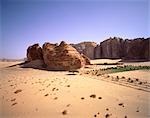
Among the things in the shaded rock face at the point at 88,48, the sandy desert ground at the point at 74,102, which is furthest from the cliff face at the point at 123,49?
the sandy desert ground at the point at 74,102

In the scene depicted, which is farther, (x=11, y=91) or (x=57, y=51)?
(x=57, y=51)

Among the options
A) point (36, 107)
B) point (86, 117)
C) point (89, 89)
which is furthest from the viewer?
point (89, 89)

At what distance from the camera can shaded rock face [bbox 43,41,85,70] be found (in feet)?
60.1

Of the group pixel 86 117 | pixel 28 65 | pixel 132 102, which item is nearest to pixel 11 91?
pixel 86 117

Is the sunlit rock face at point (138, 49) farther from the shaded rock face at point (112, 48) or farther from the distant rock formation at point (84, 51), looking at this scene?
the shaded rock face at point (112, 48)

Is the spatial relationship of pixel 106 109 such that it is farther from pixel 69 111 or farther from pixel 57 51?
pixel 57 51

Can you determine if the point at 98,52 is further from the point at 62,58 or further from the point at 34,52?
the point at 62,58

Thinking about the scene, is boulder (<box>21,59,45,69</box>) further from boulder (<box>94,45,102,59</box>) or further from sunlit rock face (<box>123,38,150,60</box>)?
boulder (<box>94,45,102,59</box>)

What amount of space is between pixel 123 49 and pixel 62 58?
31291 millimetres

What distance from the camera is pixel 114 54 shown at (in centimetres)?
4869

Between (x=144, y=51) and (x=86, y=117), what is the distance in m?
36.4

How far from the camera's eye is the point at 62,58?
1855cm

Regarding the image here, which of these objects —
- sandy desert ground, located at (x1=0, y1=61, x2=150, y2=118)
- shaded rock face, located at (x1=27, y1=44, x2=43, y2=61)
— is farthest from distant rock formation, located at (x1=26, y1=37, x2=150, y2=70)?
sandy desert ground, located at (x1=0, y1=61, x2=150, y2=118)

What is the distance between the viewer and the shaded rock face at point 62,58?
18328mm
